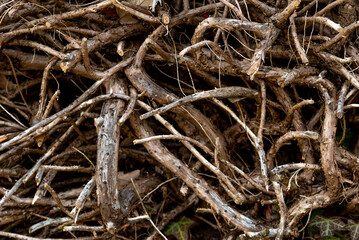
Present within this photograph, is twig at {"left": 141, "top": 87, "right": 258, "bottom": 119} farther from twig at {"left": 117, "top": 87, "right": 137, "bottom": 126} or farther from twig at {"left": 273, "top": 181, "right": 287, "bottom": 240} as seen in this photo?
twig at {"left": 273, "top": 181, "right": 287, "bottom": 240}

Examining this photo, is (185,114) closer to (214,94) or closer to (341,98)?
(214,94)

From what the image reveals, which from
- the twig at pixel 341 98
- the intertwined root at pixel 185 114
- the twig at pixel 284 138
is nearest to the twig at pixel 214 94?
the intertwined root at pixel 185 114

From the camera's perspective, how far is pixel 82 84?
171cm

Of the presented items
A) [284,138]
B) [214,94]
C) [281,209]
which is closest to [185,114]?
[214,94]

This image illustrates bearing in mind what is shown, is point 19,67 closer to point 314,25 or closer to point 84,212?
point 84,212

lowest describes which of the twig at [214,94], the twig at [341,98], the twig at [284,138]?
the twig at [284,138]

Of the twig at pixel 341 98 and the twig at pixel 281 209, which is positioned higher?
the twig at pixel 341 98

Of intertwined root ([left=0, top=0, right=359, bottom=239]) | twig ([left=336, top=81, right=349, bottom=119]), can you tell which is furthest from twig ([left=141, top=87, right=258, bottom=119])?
twig ([left=336, top=81, right=349, bottom=119])

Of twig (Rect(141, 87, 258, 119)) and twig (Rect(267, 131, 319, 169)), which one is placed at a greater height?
twig (Rect(141, 87, 258, 119))

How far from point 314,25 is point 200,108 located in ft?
1.95

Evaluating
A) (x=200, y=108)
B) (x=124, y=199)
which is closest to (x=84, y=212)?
(x=124, y=199)

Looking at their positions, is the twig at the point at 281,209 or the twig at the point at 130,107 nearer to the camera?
the twig at the point at 281,209

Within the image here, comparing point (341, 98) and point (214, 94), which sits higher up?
point (214, 94)

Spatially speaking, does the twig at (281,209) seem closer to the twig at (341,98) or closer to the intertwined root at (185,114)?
the intertwined root at (185,114)
